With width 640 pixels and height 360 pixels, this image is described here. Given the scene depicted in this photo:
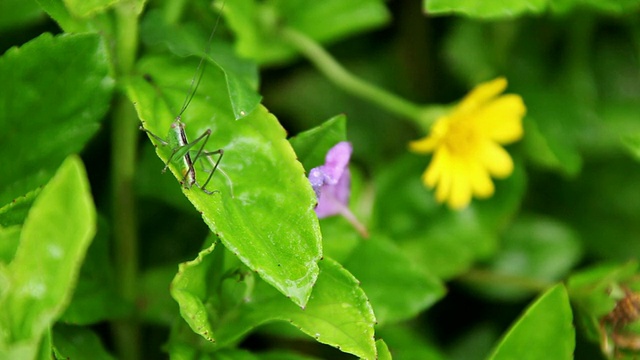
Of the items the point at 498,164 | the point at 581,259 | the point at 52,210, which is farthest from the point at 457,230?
the point at 52,210

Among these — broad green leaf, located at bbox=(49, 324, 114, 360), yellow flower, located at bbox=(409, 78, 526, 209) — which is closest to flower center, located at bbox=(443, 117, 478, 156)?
yellow flower, located at bbox=(409, 78, 526, 209)

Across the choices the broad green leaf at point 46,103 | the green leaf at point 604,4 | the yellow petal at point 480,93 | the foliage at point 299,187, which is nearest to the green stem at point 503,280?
the foliage at point 299,187

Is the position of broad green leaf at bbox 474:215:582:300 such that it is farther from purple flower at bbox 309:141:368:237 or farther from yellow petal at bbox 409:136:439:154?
purple flower at bbox 309:141:368:237

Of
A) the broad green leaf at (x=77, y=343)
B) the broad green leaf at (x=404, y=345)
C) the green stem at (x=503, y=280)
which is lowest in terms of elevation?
the green stem at (x=503, y=280)

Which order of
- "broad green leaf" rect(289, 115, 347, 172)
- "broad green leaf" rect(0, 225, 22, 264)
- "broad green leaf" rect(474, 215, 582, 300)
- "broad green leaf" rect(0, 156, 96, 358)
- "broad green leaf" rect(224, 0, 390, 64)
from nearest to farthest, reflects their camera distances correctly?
"broad green leaf" rect(0, 156, 96, 358) → "broad green leaf" rect(0, 225, 22, 264) → "broad green leaf" rect(289, 115, 347, 172) → "broad green leaf" rect(224, 0, 390, 64) → "broad green leaf" rect(474, 215, 582, 300)

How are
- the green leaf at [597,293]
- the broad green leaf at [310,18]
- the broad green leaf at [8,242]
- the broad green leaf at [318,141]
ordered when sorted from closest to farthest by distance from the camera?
the broad green leaf at [8,242] → the broad green leaf at [318,141] → the green leaf at [597,293] → the broad green leaf at [310,18]

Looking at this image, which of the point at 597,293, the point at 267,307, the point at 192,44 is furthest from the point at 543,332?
the point at 192,44

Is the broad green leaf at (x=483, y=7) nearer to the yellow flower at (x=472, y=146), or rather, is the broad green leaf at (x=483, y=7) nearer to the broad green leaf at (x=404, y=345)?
the yellow flower at (x=472, y=146)
